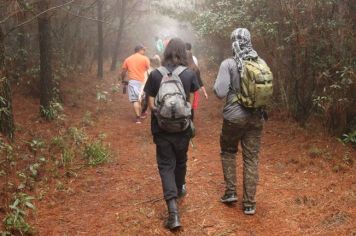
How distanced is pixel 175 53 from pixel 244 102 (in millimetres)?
1082

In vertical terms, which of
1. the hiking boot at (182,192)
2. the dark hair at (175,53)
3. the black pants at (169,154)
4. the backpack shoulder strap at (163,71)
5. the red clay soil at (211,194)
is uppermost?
the dark hair at (175,53)

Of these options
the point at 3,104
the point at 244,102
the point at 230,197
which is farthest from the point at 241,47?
the point at 3,104

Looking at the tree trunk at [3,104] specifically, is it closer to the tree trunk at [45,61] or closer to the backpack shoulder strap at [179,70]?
the tree trunk at [45,61]

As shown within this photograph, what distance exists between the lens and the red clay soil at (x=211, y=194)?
18.5 ft

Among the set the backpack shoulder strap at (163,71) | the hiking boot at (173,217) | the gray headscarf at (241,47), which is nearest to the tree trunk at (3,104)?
the backpack shoulder strap at (163,71)

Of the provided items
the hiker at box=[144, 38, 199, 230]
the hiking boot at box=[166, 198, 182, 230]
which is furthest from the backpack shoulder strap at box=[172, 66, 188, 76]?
the hiking boot at box=[166, 198, 182, 230]

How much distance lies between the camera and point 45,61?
10.9m

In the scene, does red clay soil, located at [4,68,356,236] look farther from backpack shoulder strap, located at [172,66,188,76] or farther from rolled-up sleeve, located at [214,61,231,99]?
backpack shoulder strap, located at [172,66,188,76]

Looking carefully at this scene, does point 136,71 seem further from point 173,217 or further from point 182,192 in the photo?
point 173,217

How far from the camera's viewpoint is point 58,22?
53.9ft

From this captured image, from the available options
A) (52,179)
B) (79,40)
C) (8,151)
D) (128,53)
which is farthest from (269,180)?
(128,53)

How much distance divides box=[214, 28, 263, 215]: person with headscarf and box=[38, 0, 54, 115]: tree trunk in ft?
20.3

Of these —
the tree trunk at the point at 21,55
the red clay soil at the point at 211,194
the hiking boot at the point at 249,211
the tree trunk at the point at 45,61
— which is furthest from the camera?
the tree trunk at the point at 21,55

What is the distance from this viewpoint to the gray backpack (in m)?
5.26
